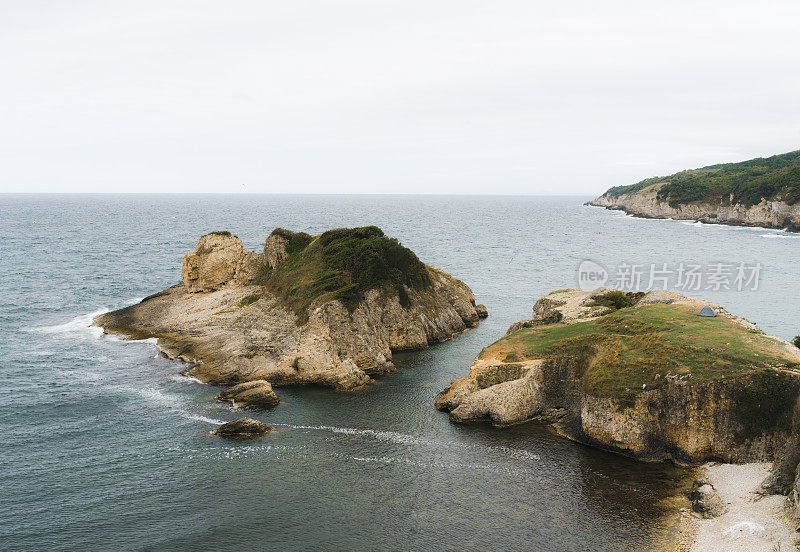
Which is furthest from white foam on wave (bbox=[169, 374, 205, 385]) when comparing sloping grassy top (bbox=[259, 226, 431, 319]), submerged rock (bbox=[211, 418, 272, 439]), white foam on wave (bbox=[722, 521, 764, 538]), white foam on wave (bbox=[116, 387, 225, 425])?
white foam on wave (bbox=[722, 521, 764, 538])

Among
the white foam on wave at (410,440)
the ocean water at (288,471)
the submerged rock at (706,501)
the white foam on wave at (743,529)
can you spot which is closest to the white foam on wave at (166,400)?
the ocean water at (288,471)

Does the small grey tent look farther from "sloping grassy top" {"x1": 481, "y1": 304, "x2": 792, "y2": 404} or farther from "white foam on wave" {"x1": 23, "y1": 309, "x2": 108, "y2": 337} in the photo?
"white foam on wave" {"x1": 23, "y1": 309, "x2": 108, "y2": 337}

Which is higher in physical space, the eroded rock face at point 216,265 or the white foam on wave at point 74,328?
the eroded rock face at point 216,265

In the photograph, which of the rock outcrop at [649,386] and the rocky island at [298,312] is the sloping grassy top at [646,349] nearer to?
the rock outcrop at [649,386]

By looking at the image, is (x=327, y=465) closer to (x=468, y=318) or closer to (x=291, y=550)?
(x=291, y=550)

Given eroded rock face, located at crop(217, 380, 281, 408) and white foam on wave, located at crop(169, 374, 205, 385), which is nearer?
eroded rock face, located at crop(217, 380, 281, 408)

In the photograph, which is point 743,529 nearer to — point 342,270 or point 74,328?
point 342,270

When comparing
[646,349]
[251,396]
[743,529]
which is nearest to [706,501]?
[743,529]
